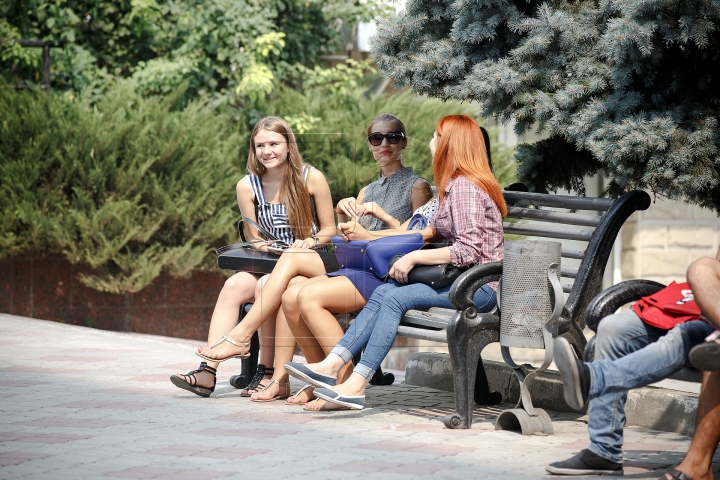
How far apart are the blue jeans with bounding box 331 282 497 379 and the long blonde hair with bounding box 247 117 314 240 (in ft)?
3.10

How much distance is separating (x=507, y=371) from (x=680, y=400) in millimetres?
1145

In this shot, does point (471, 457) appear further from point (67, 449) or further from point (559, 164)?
A: point (559, 164)

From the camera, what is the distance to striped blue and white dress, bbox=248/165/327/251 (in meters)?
5.96

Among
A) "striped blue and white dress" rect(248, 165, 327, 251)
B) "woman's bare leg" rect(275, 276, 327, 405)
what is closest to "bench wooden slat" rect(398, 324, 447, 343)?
"woman's bare leg" rect(275, 276, 327, 405)

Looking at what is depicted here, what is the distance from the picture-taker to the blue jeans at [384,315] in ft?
16.3

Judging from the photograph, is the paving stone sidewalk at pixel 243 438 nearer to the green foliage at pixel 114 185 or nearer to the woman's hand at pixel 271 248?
the woman's hand at pixel 271 248

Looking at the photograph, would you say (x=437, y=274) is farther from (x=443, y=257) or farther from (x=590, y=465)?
(x=590, y=465)

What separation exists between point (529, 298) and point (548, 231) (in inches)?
31.7

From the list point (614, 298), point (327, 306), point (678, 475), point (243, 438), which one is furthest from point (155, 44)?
point (678, 475)

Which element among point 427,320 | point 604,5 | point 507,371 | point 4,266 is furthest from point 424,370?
point 4,266

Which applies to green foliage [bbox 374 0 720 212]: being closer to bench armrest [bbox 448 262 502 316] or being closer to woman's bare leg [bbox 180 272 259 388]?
bench armrest [bbox 448 262 502 316]

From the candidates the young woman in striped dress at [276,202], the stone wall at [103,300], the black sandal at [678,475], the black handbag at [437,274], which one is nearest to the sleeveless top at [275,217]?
the young woman in striped dress at [276,202]

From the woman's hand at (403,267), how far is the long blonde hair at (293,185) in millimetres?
949

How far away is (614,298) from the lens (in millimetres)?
4203
